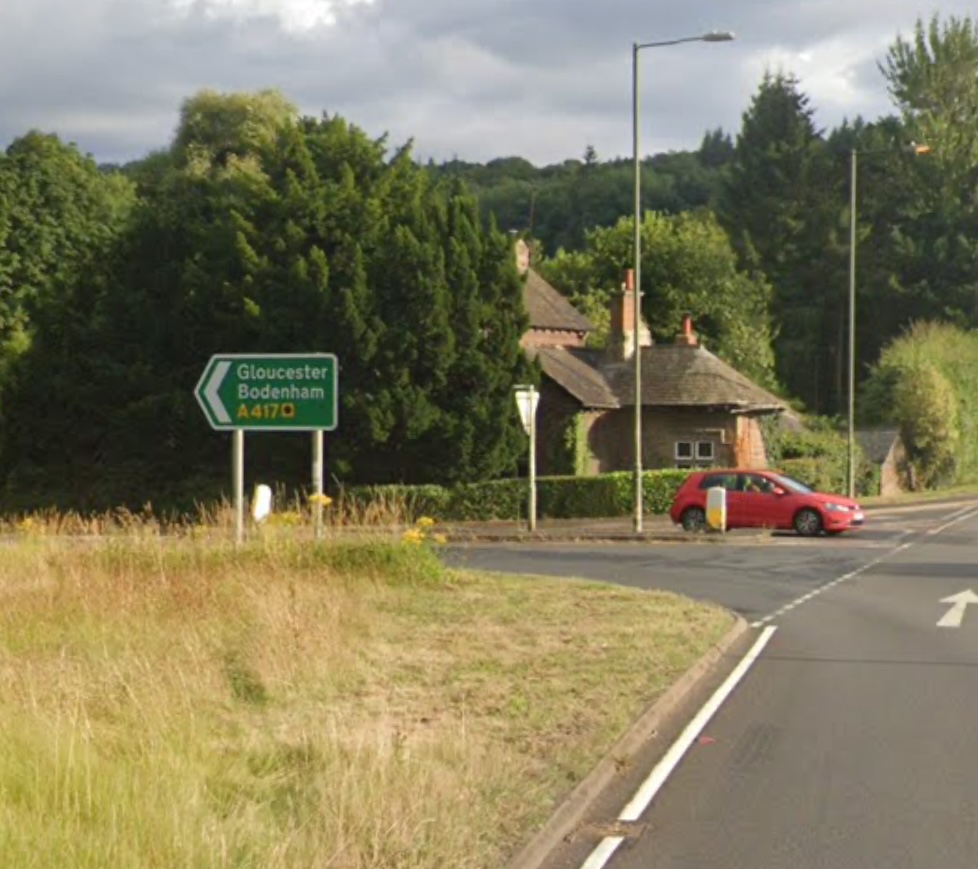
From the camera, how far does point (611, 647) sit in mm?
Answer: 14945

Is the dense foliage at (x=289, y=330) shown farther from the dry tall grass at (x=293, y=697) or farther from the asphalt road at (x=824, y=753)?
the dry tall grass at (x=293, y=697)

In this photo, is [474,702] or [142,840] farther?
[474,702]

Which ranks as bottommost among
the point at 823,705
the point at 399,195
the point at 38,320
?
the point at 823,705

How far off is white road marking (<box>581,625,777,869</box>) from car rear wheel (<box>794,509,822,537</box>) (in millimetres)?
22071

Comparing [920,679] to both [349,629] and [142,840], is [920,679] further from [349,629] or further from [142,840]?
[142,840]

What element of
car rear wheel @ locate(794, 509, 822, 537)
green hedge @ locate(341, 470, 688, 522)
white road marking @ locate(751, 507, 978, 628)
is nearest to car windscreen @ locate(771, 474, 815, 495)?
car rear wheel @ locate(794, 509, 822, 537)

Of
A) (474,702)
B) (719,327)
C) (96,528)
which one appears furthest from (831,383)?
(474,702)

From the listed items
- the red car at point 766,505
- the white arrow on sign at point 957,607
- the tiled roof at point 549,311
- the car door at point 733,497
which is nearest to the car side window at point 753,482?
the red car at point 766,505

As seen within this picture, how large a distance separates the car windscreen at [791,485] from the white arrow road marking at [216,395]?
1850 cm

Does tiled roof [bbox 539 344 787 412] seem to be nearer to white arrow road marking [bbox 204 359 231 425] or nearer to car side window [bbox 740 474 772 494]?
car side window [bbox 740 474 772 494]

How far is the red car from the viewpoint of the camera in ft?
121

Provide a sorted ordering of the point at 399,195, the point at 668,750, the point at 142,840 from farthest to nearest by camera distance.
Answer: the point at 399,195 < the point at 668,750 < the point at 142,840

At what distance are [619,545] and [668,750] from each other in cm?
2367

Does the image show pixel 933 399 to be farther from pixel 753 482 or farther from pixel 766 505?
pixel 766 505
